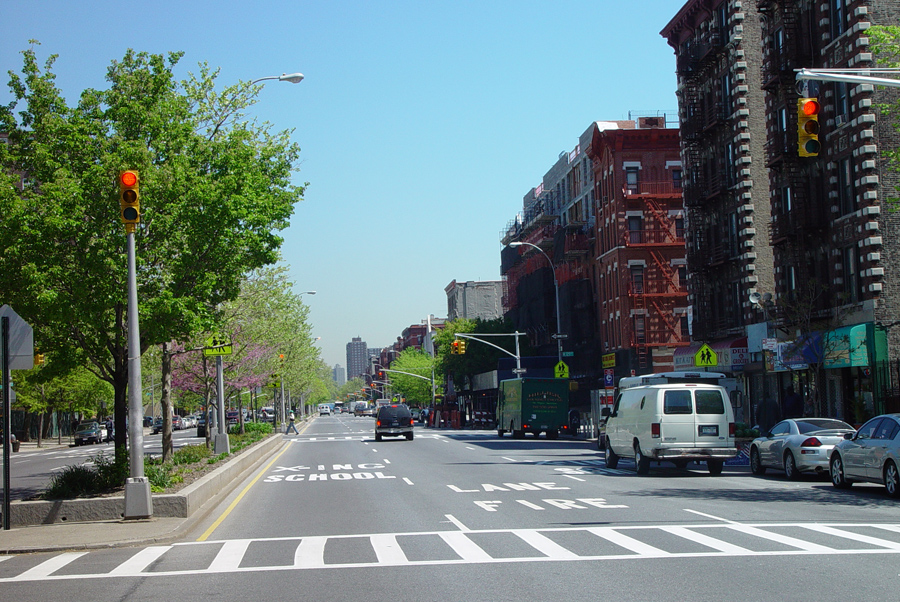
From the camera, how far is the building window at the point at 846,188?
36312 millimetres

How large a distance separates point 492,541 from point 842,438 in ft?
41.3

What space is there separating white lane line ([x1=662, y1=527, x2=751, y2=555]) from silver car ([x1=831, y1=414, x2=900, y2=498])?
6480 millimetres

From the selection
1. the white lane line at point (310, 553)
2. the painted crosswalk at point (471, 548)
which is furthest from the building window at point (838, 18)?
the white lane line at point (310, 553)

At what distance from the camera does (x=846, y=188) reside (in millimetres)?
36938

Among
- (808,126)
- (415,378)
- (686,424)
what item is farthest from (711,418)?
(415,378)

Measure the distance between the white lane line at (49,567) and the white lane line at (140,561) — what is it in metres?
0.79

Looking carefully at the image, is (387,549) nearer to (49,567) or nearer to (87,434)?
(49,567)

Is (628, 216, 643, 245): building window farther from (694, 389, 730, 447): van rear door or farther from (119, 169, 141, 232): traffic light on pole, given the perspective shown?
(119, 169, 141, 232): traffic light on pole

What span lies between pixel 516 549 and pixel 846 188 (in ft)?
95.0

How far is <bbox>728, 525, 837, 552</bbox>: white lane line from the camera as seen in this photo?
39.9 ft

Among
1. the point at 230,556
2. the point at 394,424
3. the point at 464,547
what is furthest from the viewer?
the point at 394,424

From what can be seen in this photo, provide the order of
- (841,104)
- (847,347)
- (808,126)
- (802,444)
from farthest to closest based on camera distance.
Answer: (841,104), (847,347), (802,444), (808,126)

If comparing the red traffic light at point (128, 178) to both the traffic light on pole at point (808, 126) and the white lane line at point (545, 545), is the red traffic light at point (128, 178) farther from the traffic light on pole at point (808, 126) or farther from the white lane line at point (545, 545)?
the traffic light on pole at point (808, 126)

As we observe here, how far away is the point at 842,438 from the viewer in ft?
74.7
